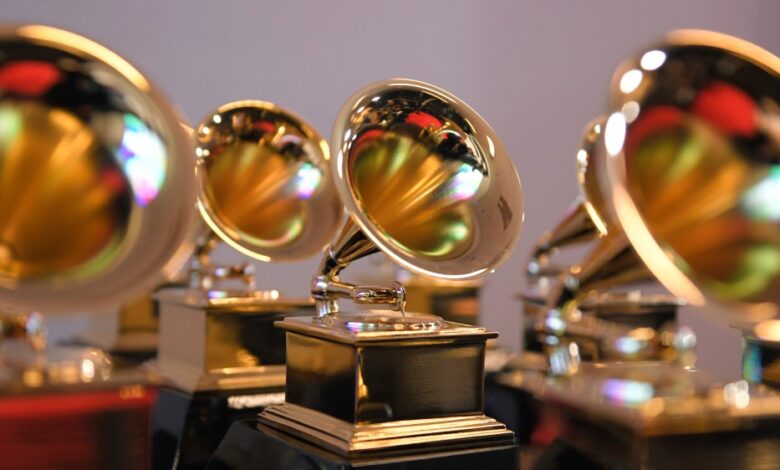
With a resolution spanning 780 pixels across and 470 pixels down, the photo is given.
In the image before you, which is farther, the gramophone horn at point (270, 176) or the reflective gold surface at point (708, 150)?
the gramophone horn at point (270, 176)

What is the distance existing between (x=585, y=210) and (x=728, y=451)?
3.65ft

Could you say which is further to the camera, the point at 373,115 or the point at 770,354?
the point at 770,354

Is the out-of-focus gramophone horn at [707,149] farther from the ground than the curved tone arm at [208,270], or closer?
farther from the ground

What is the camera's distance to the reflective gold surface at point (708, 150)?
4.92ft

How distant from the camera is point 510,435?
5.25 ft

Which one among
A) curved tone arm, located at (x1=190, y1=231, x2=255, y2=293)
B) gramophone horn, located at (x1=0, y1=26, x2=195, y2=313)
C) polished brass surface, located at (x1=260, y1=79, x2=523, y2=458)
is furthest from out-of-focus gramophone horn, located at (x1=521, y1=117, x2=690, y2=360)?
gramophone horn, located at (x1=0, y1=26, x2=195, y2=313)

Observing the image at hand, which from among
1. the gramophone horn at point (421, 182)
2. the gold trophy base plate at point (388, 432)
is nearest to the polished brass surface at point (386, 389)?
the gold trophy base plate at point (388, 432)

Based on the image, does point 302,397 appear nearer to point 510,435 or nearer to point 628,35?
point 510,435

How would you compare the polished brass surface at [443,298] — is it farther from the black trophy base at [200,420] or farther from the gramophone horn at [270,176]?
the black trophy base at [200,420]

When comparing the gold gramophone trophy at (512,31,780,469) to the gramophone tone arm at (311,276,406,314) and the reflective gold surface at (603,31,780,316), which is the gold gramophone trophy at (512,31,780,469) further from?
the gramophone tone arm at (311,276,406,314)

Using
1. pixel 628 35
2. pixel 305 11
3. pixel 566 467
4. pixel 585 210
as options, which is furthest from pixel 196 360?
pixel 628 35

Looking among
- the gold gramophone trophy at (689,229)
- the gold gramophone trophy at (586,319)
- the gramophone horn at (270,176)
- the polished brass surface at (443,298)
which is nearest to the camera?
the gold gramophone trophy at (689,229)

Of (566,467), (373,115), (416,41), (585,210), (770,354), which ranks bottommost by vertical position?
(566,467)

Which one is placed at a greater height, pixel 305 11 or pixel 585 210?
pixel 305 11
